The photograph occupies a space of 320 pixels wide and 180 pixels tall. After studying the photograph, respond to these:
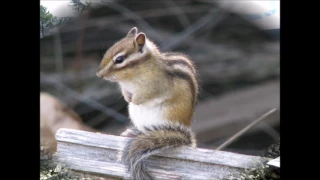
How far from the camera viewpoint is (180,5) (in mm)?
2572

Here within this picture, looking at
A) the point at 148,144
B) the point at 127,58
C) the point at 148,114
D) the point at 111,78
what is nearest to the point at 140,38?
the point at 127,58

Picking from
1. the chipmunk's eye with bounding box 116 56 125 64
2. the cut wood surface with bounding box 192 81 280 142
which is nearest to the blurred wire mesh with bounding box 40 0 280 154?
the cut wood surface with bounding box 192 81 280 142

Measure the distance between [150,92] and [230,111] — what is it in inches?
14.2

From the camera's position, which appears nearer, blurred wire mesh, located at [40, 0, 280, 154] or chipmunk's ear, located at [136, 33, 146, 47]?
chipmunk's ear, located at [136, 33, 146, 47]

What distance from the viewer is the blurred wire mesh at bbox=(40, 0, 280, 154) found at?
254cm

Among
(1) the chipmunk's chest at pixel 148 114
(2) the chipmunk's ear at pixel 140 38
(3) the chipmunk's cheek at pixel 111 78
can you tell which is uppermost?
(2) the chipmunk's ear at pixel 140 38

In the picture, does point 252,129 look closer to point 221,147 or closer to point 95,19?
point 221,147

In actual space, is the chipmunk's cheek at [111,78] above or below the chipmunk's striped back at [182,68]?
below

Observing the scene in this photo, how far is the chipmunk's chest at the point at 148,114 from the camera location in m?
2.49

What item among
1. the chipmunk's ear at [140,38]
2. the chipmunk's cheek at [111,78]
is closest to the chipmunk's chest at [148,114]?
the chipmunk's cheek at [111,78]

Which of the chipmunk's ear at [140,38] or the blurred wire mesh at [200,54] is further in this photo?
the blurred wire mesh at [200,54]

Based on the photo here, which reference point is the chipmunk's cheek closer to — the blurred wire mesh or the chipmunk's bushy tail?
the blurred wire mesh

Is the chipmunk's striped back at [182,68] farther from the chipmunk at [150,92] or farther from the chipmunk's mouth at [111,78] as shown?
the chipmunk's mouth at [111,78]
